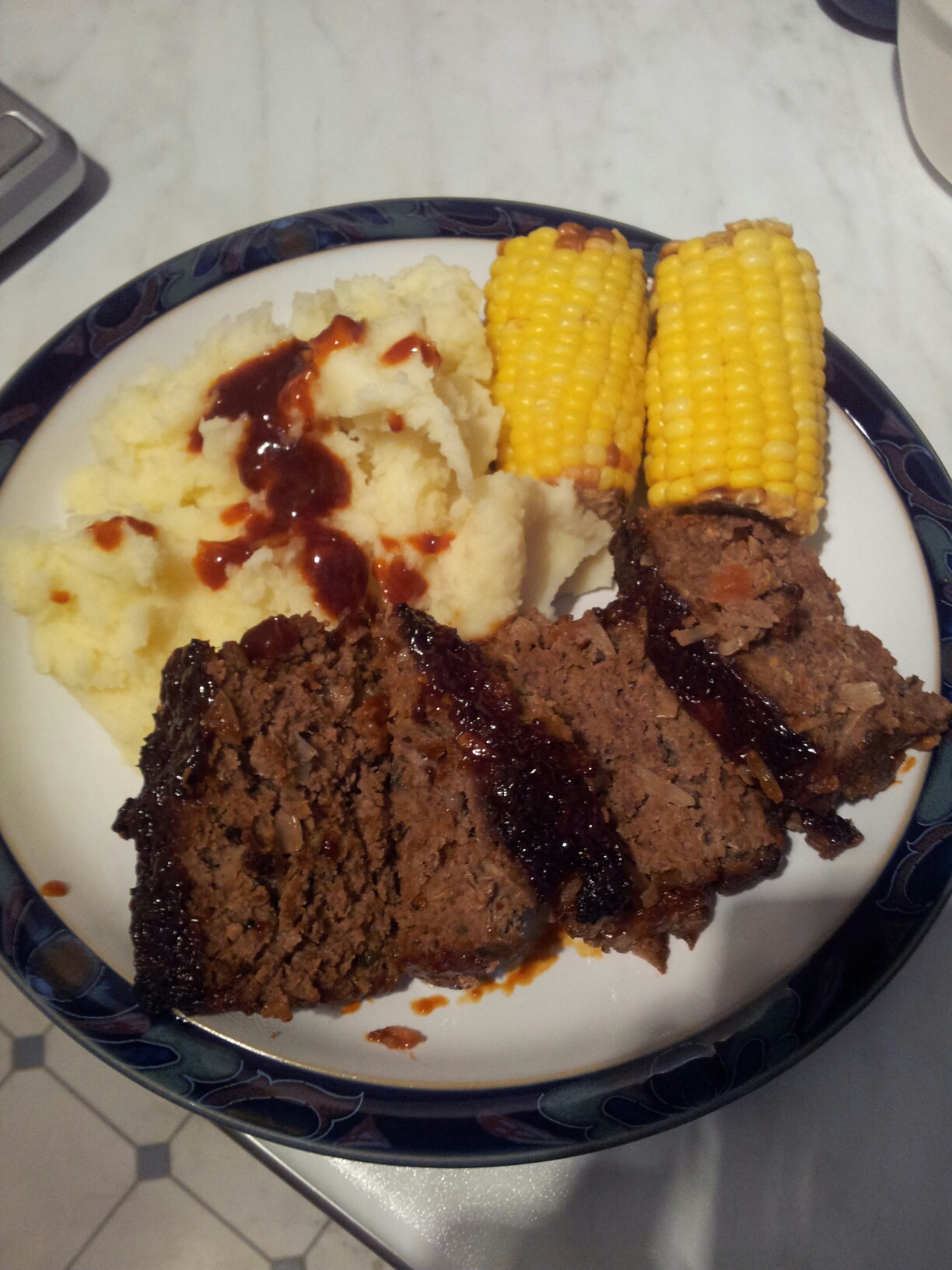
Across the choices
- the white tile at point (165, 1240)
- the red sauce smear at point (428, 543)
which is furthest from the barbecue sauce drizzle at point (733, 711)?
the white tile at point (165, 1240)

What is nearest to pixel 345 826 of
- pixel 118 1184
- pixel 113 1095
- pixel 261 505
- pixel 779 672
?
pixel 261 505

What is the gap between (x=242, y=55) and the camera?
5.56m

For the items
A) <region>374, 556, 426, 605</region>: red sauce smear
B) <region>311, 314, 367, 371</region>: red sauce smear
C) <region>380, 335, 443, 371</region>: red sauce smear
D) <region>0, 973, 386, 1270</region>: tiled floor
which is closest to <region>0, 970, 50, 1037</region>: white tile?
<region>0, 973, 386, 1270</region>: tiled floor

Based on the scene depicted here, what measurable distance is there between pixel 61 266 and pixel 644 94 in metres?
4.01

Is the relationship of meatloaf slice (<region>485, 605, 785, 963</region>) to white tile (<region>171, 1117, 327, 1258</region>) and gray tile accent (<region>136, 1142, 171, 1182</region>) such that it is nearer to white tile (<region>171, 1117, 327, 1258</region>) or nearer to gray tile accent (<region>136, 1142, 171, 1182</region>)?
white tile (<region>171, 1117, 327, 1258</region>)

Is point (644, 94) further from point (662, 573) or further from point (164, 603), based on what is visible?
point (164, 603)

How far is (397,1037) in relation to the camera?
9.96 feet

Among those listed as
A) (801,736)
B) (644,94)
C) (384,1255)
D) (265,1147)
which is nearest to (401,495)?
(801,736)

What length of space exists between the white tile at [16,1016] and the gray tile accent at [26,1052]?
0.09ft

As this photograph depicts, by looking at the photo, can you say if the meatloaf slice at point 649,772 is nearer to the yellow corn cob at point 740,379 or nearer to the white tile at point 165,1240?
the yellow corn cob at point 740,379

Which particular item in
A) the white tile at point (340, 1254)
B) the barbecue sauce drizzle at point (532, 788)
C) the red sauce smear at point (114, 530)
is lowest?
the white tile at point (340, 1254)

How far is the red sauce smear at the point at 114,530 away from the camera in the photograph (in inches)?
127

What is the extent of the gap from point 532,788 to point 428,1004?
3.19ft

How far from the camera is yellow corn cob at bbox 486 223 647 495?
11.5 ft
